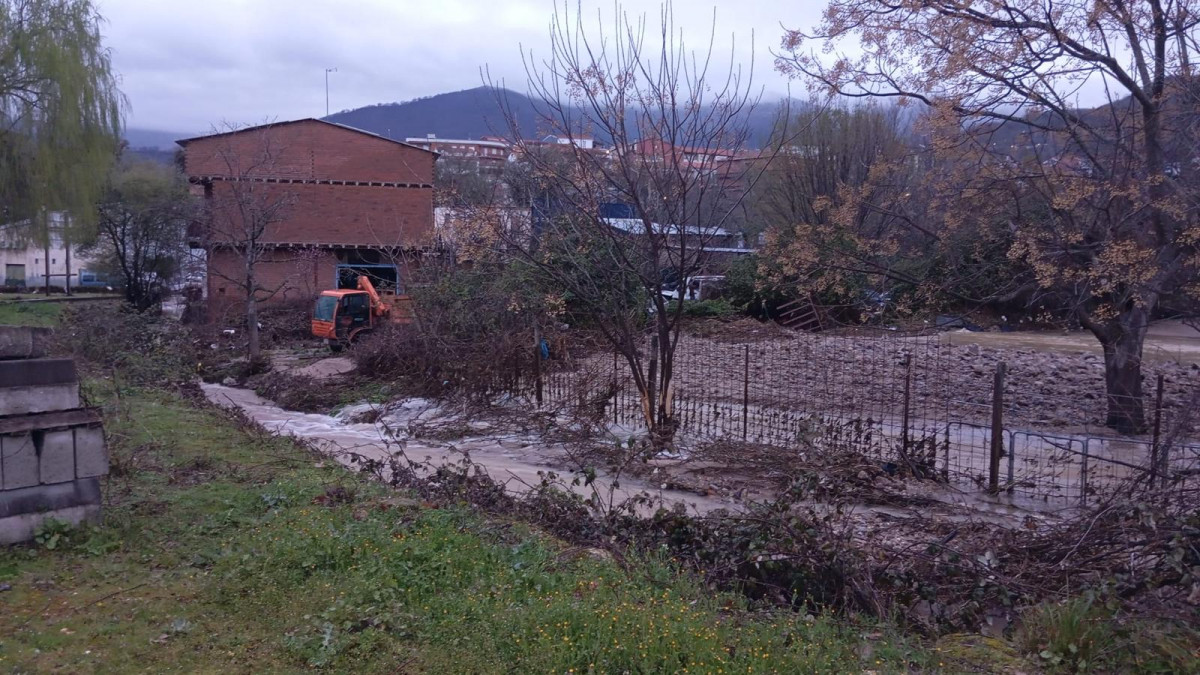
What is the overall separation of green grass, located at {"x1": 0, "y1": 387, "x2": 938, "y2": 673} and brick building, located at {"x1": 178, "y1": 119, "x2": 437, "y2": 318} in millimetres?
25351

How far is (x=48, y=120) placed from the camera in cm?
2736

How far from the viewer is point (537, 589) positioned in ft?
18.5

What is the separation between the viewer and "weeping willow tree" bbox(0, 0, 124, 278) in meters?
26.7

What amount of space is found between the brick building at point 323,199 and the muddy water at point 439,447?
15.9 m

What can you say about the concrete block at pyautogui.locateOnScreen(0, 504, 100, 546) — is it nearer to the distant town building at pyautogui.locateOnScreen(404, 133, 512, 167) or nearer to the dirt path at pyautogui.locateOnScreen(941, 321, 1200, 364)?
the dirt path at pyautogui.locateOnScreen(941, 321, 1200, 364)

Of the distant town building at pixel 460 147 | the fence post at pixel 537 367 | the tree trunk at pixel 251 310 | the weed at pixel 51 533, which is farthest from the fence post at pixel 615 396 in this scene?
the distant town building at pixel 460 147

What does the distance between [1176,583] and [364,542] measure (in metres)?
5.36

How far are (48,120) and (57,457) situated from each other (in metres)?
25.6

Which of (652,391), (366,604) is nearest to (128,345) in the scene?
(652,391)

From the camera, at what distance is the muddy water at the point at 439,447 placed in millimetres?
10367

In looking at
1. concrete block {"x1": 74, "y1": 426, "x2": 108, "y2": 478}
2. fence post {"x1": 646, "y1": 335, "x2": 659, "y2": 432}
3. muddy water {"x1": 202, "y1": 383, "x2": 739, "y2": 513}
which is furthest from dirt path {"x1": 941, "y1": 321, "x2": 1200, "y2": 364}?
concrete block {"x1": 74, "y1": 426, "x2": 108, "y2": 478}

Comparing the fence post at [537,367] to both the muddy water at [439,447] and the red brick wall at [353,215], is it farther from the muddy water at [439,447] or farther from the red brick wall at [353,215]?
the red brick wall at [353,215]

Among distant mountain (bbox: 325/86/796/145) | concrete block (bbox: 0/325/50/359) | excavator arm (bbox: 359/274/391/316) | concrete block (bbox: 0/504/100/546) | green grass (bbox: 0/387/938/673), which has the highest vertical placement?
distant mountain (bbox: 325/86/796/145)

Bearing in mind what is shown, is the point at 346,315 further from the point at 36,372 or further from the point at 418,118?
the point at 418,118
